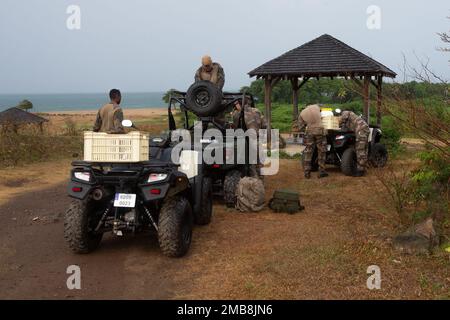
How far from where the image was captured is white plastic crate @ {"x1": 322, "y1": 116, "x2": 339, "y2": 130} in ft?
37.0

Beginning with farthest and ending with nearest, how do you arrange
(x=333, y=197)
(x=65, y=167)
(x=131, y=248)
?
(x=65, y=167), (x=333, y=197), (x=131, y=248)

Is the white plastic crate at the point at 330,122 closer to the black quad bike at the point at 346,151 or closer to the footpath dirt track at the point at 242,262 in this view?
the black quad bike at the point at 346,151

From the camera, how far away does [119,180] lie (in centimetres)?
542

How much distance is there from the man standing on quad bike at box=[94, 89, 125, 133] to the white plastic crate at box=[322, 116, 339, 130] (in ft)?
Result: 20.0

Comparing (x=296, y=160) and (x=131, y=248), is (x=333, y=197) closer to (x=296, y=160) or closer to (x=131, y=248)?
(x=131, y=248)

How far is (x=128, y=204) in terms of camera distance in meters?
5.34

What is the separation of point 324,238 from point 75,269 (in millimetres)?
2942

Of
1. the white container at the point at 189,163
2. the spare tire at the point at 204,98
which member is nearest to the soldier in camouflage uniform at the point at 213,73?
the spare tire at the point at 204,98

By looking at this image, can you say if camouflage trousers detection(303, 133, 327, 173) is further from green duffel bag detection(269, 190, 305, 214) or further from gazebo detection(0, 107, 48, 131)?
gazebo detection(0, 107, 48, 131)

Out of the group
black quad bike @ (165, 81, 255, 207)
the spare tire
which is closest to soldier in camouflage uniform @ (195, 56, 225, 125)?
black quad bike @ (165, 81, 255, 207)

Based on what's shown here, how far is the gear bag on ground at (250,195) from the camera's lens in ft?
25.4
